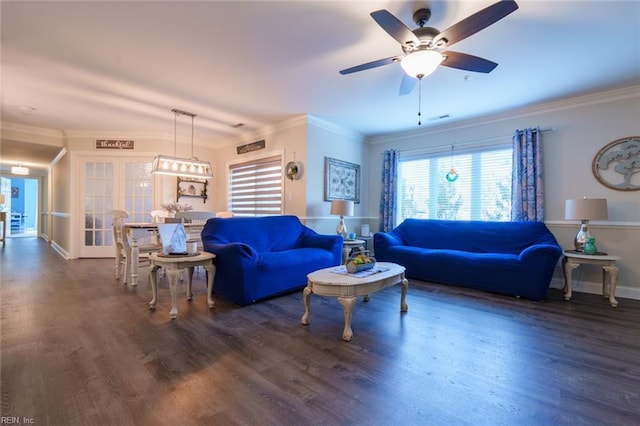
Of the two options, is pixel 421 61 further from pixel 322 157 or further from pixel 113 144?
pixel 113 144

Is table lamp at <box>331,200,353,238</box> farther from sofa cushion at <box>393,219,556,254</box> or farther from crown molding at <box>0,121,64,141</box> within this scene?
crown molding at <box>0,121,64,141</box>

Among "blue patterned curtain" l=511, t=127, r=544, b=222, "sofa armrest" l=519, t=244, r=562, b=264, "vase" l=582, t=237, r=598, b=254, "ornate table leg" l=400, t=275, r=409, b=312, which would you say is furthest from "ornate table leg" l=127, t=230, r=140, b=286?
"vase" l=582, t=237, r=598, b=254

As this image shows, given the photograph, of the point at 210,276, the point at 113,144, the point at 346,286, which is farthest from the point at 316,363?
the point at 113,144

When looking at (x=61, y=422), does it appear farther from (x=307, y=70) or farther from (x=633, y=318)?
(x=633, y=318)

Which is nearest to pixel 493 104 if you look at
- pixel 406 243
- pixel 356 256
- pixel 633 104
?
pixel 633 104

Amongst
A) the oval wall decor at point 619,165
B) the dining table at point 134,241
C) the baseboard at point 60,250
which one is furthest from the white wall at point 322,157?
the baseboard at point 60,250

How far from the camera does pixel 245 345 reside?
217cm

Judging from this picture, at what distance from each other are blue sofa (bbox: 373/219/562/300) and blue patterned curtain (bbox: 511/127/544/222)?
0.86 feet

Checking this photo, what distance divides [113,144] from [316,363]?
6.32 m

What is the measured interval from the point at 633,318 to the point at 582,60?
2.66m

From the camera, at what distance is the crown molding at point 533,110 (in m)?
3.58

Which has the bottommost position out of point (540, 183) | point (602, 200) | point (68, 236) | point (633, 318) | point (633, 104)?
point (633, 318)

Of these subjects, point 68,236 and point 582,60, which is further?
point 68,236

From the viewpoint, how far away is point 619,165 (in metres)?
3.60
